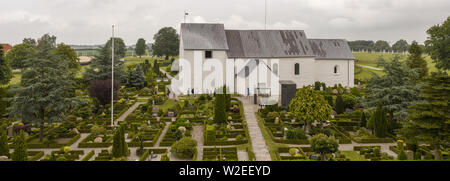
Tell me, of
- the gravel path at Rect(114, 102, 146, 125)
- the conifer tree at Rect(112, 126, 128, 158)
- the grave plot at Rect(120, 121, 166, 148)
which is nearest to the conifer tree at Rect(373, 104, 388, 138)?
the grave plot at Rect(120, 121, 166, 148)

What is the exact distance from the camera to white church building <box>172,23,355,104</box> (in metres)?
43.5

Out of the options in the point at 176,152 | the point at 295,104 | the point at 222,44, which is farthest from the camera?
the point at 222,44

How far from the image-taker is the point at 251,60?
4438cm

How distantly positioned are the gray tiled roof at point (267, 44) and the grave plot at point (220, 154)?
2354cm

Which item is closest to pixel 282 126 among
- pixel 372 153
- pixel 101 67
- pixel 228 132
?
pixel 228 132

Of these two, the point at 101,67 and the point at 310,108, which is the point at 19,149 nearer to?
the point at 310,108

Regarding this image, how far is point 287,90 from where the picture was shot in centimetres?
3681

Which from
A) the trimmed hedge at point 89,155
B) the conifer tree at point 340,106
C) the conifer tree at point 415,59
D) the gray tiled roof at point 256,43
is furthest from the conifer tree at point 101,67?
the conifer tree at point 415,59

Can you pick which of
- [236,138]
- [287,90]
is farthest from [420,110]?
[287,90]

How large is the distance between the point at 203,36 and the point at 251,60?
7.20 m

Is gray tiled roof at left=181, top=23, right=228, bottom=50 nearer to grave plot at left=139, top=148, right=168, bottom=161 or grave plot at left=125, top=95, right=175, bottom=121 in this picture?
grave plot at left=125, top=95, right=175, bottom=121

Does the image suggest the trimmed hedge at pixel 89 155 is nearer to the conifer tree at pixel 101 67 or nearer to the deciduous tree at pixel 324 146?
the deciduous tree at pixel 324 146

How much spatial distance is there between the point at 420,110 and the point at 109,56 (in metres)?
38.7

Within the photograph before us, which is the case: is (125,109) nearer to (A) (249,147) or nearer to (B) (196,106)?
(B) (196,106)
